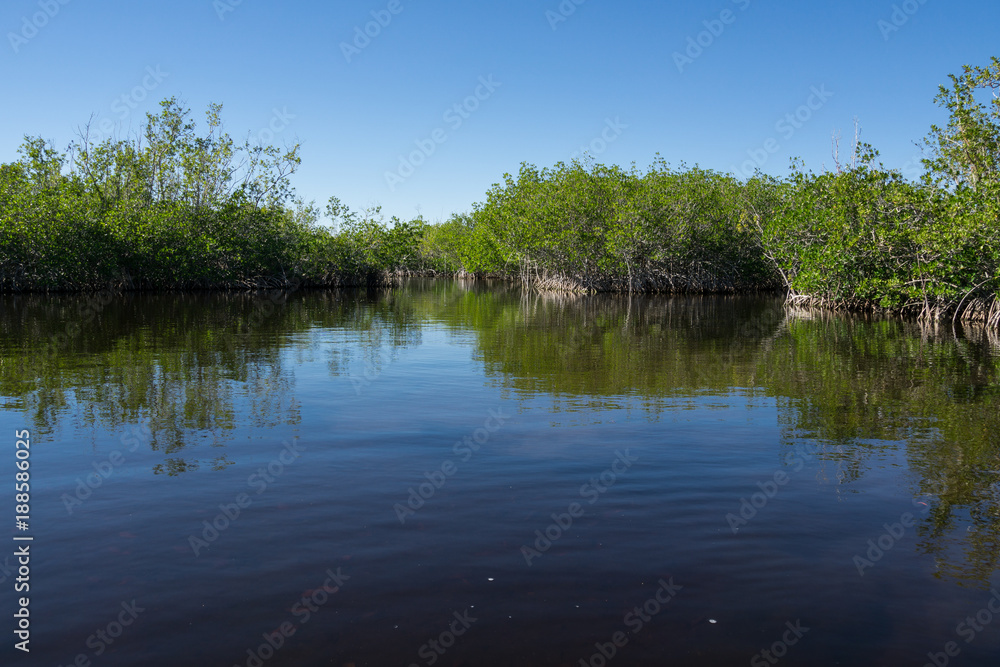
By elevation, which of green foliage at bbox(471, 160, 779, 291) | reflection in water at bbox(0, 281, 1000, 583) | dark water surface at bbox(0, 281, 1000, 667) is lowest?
dark water surface at bbox(0, 281, 1000, 667)

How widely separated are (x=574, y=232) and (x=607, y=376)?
121 ft

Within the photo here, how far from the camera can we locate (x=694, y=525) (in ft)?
19.2

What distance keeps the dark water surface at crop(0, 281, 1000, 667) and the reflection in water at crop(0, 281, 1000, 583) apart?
8 centimetres

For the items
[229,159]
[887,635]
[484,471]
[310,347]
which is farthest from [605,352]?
[229,159]

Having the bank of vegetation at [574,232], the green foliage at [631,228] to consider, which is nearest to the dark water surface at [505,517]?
the bank of vegetation at [574,232]

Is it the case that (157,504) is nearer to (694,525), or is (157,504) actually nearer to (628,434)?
(694,525)

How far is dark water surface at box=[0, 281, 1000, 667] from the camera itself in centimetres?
422

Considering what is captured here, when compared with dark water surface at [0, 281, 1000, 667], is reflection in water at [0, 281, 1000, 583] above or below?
above

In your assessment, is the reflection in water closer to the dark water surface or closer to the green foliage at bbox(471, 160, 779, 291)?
the dark water surface

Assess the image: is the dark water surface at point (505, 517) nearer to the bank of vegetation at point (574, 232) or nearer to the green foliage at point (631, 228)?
the bank of vegetation at point (574, 232)

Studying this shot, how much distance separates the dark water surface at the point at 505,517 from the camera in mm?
4219

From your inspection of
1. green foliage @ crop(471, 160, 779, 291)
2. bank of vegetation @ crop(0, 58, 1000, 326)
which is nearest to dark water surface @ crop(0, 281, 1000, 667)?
bank of vegetation @ crop(0, 58, 1000, 326)

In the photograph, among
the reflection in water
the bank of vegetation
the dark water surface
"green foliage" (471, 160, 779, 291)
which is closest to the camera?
the dark water surface

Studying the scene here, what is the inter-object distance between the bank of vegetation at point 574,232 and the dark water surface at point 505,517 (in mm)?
12426
